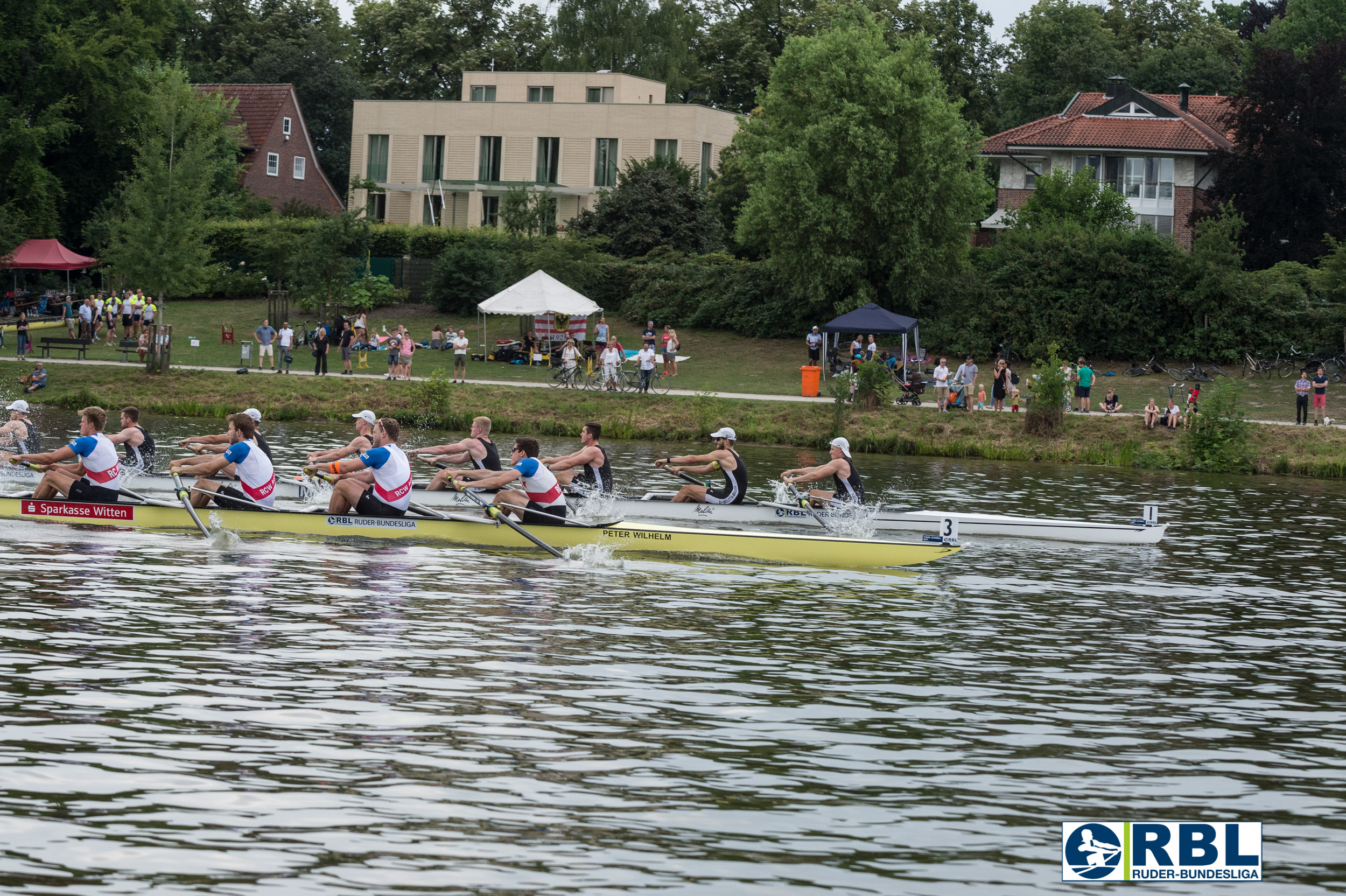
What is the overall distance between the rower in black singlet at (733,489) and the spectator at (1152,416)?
19.6 m

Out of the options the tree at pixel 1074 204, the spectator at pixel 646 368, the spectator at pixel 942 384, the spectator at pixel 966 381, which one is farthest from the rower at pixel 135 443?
the tree at pixel 1074 204

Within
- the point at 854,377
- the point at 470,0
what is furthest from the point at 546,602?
Result: the point at 470,0

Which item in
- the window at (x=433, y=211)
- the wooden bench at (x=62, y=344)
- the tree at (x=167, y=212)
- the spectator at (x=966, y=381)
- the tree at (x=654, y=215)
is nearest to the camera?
the spectator at (x=966, y=381)

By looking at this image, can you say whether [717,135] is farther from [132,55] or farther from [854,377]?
[854,377]

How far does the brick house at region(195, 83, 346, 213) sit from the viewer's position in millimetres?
72438

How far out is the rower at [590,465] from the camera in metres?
20.1

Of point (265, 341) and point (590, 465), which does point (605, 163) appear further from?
point (590, 465)

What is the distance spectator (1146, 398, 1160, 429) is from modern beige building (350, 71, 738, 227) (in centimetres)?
3530

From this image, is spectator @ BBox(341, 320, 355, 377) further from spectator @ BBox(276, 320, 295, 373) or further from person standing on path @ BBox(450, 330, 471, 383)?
person standing on path @ BBox(450, 330, 471, 383)

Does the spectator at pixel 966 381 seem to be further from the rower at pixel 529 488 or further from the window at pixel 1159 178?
the window at pixel 1159 178

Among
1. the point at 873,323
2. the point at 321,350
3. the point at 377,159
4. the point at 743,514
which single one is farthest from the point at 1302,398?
the point at 377,159

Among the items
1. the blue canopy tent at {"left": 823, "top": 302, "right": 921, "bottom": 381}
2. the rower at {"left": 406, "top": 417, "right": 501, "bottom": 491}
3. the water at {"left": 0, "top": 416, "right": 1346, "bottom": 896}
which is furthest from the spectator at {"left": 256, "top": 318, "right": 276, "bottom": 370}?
the water at {"left": 0, "top": 416, "right": 1346, "bottom": 896}

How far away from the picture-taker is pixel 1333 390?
4288 cm

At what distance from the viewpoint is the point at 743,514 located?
21.0 metres
